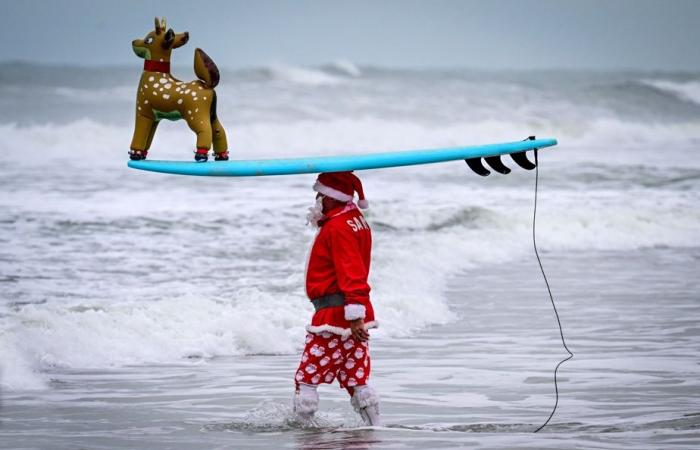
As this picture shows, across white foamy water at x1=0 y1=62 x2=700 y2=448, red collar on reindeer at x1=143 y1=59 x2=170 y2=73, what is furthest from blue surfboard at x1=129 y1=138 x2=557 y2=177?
white foamy water at x1=0 y1=62 x2=700 y2=448

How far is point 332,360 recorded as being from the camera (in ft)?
17.7

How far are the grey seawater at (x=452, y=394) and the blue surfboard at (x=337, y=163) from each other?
45.1 inches

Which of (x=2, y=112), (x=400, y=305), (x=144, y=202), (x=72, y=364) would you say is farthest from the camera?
(x=2, y=112)

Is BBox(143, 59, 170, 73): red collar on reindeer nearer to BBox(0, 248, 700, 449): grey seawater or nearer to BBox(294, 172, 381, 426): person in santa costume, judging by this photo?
BBox(294, 172, 381, 426): person in santa costume

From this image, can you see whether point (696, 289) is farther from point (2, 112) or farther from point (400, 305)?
point (2, 112)

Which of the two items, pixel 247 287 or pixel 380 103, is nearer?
pixel 247 287

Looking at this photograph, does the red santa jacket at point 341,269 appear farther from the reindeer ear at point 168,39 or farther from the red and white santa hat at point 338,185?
the reindeer ear at point 168,39

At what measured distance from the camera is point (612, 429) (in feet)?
17.8

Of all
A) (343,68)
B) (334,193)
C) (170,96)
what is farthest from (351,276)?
(343,68)

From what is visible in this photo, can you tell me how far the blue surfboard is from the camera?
17.3ft

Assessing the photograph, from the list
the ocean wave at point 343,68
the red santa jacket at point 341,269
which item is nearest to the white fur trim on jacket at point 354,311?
the red santa jacket at point 341,269

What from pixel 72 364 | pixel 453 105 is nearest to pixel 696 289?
pixel 72 364

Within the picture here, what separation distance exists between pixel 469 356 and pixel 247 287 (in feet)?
11.3

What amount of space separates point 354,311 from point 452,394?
5.33ft
